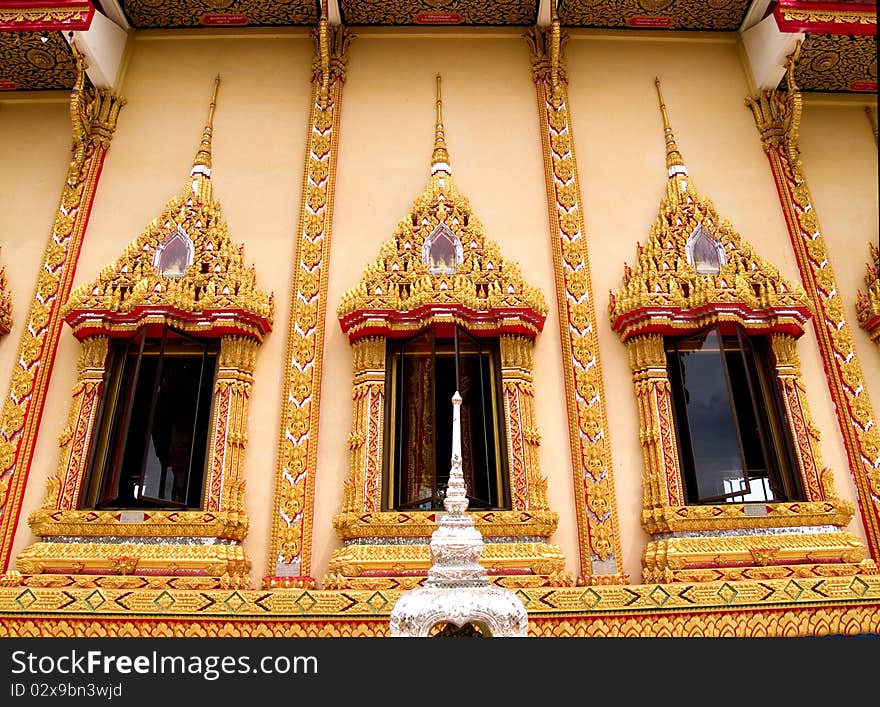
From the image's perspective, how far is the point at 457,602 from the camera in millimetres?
2555

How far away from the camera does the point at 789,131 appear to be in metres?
6.71

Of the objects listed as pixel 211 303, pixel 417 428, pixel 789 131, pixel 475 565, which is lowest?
pixel 475 565

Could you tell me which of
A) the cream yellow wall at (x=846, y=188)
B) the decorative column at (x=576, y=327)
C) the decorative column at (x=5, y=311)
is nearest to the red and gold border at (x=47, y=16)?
the decorative column at (x=5, y=311)

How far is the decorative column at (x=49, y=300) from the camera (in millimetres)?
5332

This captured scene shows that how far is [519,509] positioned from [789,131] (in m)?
4.79

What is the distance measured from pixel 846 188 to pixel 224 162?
20.8ft

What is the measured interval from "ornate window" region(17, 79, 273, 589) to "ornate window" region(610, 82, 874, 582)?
3.28 m

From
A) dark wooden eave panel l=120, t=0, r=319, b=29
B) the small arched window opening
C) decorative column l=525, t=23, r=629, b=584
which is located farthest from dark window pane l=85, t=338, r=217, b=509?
dark wooden eave panel l=120, t=0, r=319, b=29

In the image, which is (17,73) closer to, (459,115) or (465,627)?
(459,115)

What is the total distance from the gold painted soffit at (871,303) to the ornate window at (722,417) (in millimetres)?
722

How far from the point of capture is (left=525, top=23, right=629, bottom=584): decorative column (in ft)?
16.9

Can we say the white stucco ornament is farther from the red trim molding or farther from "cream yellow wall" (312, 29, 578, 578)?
the red trim molding

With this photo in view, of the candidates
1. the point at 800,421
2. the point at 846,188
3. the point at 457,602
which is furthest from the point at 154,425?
the point at 846,188

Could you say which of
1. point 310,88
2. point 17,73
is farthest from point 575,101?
point 17,73
